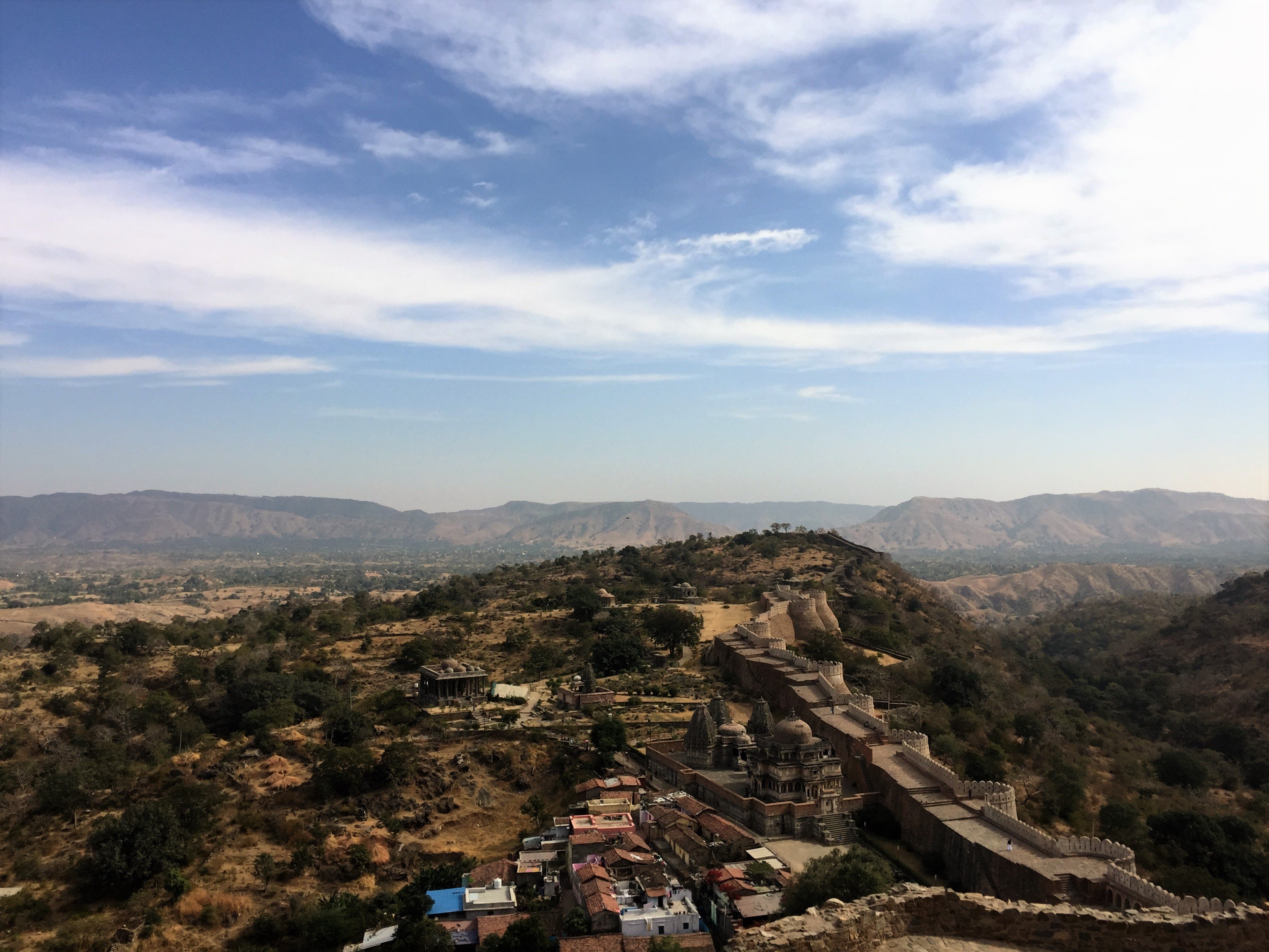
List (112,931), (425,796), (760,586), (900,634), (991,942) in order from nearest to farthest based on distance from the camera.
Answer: (991,942) → (112,931) → (425,796) → (900,634) → (760,586)

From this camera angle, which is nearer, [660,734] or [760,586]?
[660,734]

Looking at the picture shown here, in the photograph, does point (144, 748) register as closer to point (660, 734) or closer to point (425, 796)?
point (425, 796)

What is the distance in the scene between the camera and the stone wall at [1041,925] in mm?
11875

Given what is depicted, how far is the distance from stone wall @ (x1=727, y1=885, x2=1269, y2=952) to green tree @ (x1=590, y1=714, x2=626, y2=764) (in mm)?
22856

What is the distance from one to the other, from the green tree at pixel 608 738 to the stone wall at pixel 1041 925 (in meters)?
22.9

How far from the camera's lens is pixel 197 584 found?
175m

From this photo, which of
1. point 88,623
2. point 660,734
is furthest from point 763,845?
point 88,623

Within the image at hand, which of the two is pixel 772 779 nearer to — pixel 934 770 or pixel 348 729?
pixel 934 770

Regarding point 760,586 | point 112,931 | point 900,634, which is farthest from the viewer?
point 760,586

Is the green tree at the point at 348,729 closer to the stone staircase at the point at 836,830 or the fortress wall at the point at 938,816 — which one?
the fortress wall at the point at 938,816

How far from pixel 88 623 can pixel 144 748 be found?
2698 inches

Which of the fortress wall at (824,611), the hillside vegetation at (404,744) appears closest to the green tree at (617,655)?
the hillside vegetation at (404,744)

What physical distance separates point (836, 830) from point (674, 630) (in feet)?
77.5

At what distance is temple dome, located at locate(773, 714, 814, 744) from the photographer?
→ 2866cm
